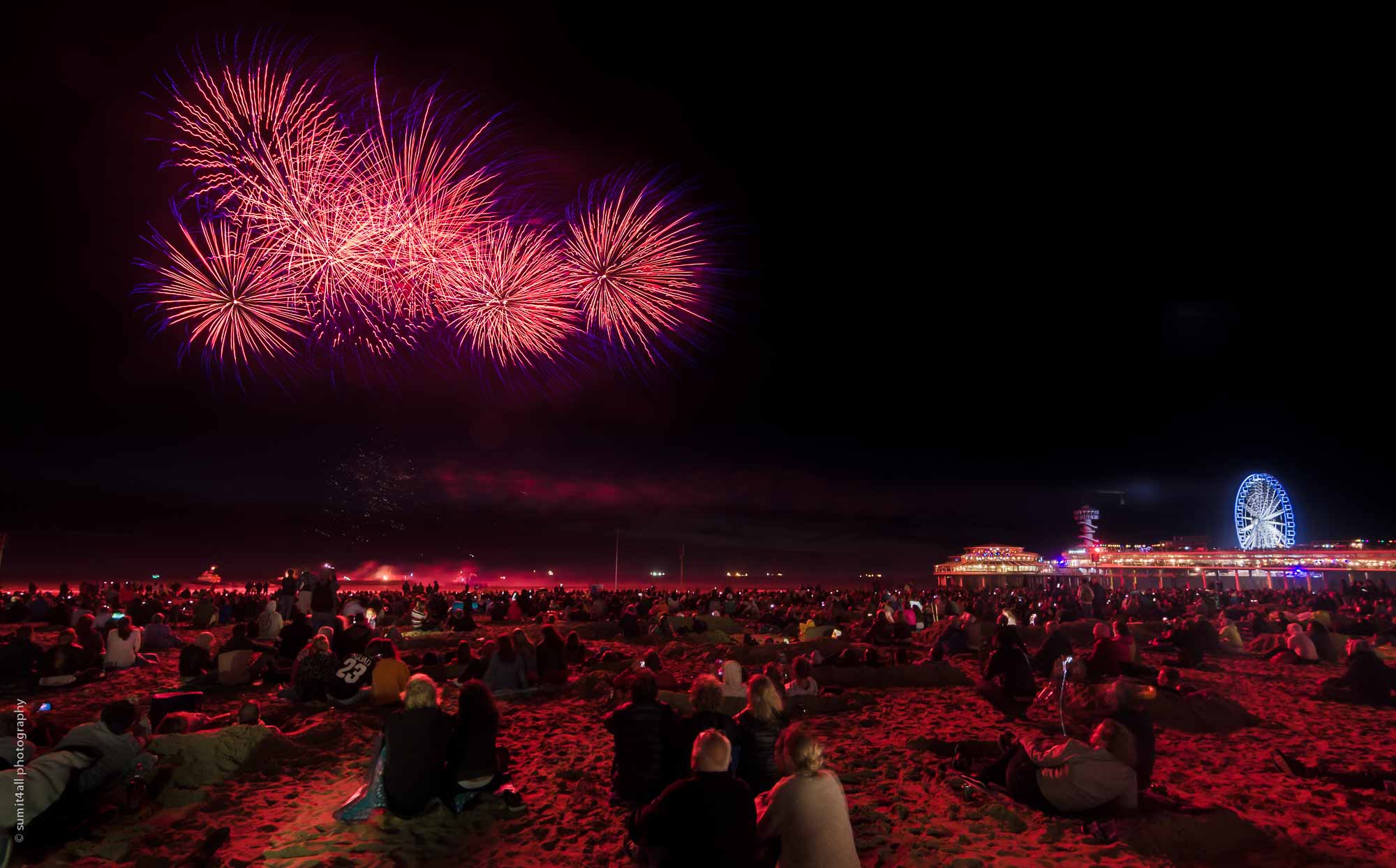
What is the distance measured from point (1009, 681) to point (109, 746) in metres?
11.0

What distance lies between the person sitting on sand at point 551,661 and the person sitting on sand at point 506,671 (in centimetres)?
47

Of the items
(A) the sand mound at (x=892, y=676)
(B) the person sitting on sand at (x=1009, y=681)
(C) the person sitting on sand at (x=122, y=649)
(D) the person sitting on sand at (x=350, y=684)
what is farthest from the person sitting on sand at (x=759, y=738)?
(C) the person sitting on sand at (x=122, y=649)

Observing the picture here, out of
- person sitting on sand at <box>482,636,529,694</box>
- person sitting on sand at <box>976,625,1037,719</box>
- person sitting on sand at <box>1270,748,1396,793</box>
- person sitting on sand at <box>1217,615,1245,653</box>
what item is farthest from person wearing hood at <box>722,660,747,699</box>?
person sitting on sand at <box>1217,615,1245,653</box>

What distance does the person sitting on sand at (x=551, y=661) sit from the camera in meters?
12.2

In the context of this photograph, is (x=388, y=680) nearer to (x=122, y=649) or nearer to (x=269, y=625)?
(x=122, y=649)

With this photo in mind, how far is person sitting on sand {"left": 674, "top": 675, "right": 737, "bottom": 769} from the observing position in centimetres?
586

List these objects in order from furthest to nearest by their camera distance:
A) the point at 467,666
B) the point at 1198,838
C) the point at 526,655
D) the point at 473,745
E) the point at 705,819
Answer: the point at 467,666 < the point at 526,655 < the point at 473,745 < the point at 1198,838 < the point at 705,819

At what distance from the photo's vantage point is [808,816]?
4078 mm

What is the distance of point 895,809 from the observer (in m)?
6.20

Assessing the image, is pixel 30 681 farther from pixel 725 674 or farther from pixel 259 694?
pixel 725 674

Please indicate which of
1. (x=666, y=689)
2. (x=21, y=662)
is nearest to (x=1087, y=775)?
(x=666, y=689)

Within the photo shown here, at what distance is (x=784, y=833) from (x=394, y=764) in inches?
146

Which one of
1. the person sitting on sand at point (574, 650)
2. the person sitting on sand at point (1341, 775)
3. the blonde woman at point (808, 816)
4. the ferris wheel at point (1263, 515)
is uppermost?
the ferris wheel at point (1263, 515)

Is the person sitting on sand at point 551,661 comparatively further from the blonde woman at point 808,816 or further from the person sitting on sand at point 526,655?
the blonde woman at point 808,816
